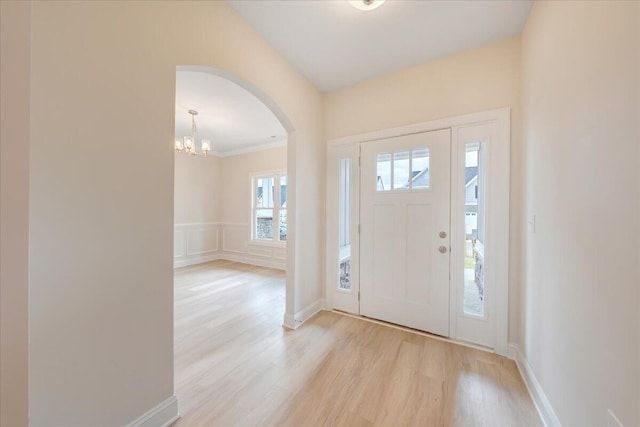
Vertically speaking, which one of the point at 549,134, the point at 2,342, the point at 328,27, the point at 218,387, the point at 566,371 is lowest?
the point at 218,387

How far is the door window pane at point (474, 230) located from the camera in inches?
82.0

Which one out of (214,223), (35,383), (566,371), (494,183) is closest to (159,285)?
(35,383)

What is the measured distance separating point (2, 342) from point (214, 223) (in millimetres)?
5661

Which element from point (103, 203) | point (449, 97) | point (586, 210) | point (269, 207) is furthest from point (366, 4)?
point (269, 207)

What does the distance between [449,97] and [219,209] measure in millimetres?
5454

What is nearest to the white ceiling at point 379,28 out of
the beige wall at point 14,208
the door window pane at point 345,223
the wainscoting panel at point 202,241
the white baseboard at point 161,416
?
the door window pane at point 345,223

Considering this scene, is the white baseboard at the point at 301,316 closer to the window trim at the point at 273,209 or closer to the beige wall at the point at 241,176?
the window trim at the point at 273,209

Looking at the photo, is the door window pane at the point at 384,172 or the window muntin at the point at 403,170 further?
the door window pane at the point at 384,172

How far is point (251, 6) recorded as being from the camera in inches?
68.3

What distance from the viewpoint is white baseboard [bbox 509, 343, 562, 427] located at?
1.29 m

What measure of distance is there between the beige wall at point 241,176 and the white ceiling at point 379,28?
115 inches

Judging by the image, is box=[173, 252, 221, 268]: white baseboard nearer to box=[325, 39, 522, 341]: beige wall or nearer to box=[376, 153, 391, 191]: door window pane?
box=[325, 39, 522, 341]: beige wall

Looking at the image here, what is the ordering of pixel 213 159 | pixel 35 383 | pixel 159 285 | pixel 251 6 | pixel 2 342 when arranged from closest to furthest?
pixel 2 342 → pixel 35 383 → pixel 159 285 → pixel 251 6 → pixel 213 159

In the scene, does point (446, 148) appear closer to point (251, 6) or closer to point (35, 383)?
point (251, 6)
